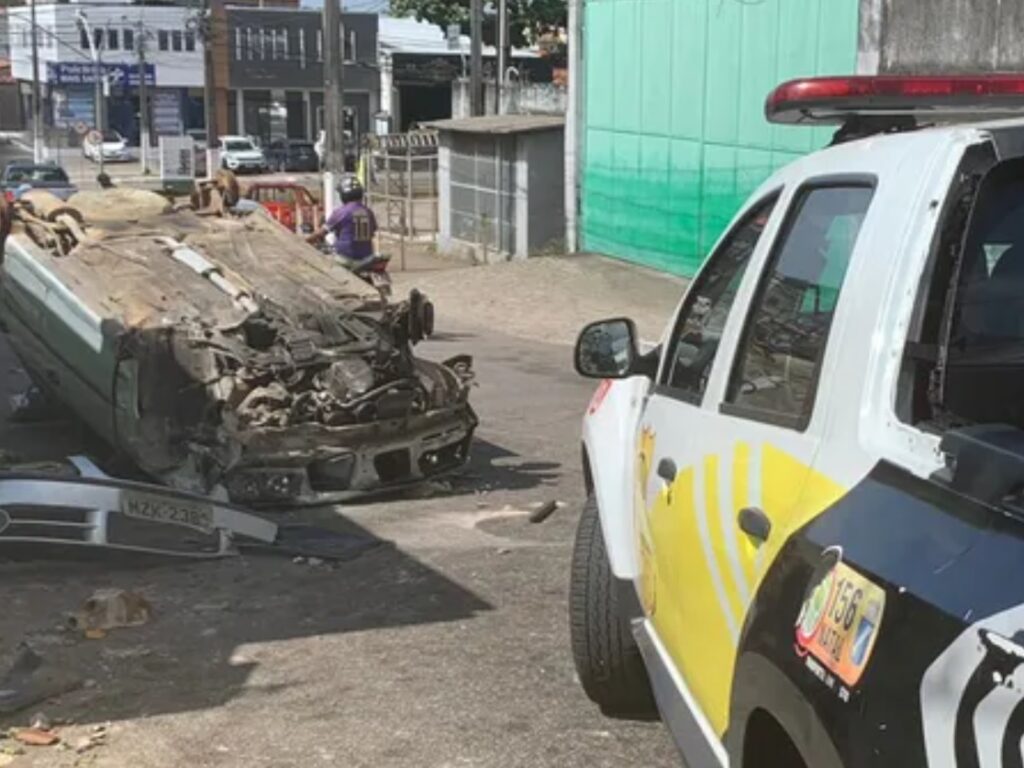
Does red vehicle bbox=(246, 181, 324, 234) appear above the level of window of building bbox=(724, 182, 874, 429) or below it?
below

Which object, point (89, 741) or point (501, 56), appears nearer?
point (89, 741)

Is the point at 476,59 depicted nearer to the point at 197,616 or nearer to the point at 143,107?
the point at 197,616

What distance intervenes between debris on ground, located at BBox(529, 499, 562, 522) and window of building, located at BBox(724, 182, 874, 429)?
13.8ft

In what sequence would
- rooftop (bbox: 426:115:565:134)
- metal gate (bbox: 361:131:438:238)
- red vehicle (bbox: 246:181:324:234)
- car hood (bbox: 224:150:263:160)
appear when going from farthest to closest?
1. car hood (bbox: 224:150:263:160)
2. metal gate (bbox: 361:131:438:238)
3. red vehicle (bbox: 246:181:324:234)
4. rooftop (bbox: 426:115:565:134)

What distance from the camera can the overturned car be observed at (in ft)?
24.6

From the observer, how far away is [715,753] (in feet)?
9.58

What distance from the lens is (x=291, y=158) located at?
61812 millimetres

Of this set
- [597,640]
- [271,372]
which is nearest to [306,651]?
[597,640]

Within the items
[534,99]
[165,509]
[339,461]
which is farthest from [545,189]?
[165,509]

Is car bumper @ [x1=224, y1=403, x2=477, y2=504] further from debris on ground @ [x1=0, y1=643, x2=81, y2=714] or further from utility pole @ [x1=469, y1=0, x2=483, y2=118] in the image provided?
utility pole @ [x1=469, y1=0, x2=483, y2=118]

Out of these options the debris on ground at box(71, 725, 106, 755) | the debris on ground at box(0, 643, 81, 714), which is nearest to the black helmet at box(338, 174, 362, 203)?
the debris on ground at box(0, 643, 81, 714)

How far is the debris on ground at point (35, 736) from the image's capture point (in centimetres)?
438

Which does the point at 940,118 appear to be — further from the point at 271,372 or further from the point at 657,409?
the point at 271,372

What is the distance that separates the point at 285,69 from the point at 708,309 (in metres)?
78.9
